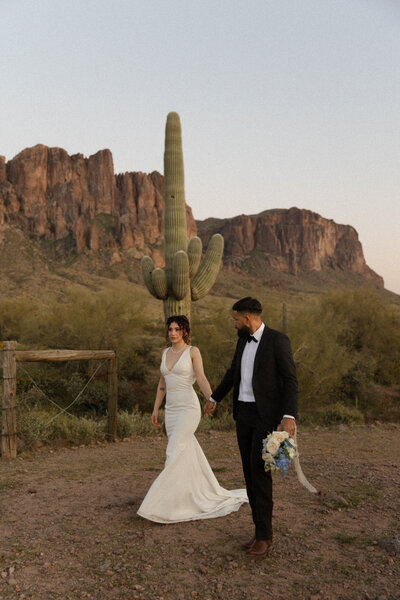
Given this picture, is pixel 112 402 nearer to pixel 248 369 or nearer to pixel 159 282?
pixel 159 282

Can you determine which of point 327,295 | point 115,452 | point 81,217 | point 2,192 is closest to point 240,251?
point 81,217

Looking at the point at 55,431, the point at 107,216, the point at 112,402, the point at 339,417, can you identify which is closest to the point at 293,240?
the point at 107,216

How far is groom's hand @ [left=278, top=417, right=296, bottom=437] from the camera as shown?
3762 mm

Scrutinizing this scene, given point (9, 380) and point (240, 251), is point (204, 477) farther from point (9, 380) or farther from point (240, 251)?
point (240, 251)

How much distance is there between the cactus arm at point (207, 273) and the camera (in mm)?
12117

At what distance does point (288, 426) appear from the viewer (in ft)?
12.4

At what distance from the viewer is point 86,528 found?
4.55m

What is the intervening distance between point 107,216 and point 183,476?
305 feet

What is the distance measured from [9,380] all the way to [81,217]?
8179 centimetres

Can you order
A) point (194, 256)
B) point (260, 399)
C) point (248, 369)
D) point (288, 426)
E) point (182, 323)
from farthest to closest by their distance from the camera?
point (194, 256) < point (182, 323) < point (248, 369) < point (260, 399) < point (288, 426)

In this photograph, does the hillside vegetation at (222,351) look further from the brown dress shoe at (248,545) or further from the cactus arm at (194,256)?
the brown dress shoe at (248,545)

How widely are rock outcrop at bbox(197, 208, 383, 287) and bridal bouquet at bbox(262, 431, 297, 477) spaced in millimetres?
101703

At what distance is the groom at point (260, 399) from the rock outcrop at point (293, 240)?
101 meters

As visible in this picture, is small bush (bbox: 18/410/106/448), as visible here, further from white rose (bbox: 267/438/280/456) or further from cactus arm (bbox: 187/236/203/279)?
white rose (bbox: 267/438/280/456)
